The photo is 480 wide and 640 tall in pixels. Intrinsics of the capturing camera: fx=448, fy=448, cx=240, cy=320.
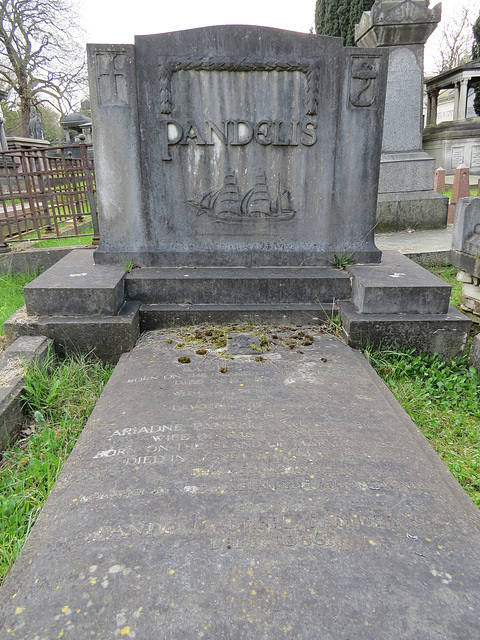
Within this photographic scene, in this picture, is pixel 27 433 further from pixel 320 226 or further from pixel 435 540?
pixel 320 226

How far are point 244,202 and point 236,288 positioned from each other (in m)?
0.71

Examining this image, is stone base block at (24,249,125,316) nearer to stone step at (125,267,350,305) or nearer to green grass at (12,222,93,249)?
stone step at (125,267,350,305)

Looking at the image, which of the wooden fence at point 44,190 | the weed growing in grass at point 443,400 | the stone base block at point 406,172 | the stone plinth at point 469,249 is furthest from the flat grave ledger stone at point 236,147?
the stone base block at point 406,172

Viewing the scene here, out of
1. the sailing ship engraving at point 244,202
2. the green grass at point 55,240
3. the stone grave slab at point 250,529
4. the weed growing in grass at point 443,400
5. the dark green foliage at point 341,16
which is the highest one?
the dark green foliage at point 341,16

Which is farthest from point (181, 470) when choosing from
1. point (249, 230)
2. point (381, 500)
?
point (249, 230)

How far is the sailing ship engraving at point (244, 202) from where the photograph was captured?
11.6 feet

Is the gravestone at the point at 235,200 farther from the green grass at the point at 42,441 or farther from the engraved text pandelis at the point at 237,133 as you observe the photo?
the green grass at the point at 42,441

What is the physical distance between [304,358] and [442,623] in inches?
69.4

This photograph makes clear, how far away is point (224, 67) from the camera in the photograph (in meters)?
3.29

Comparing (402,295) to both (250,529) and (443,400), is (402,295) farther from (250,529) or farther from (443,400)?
(250,529)

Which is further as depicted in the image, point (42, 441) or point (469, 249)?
point (469, 249)

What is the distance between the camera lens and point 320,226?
145 inches

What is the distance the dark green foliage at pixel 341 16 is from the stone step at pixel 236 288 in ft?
43.4

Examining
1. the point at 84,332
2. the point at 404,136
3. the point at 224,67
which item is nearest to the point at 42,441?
the point at 84,332
